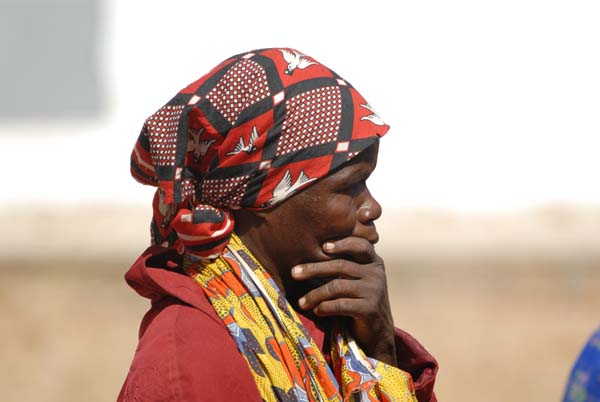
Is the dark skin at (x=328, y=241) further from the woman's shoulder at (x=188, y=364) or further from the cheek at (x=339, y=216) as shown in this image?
the woman's shoulder at (x=188, y=364)

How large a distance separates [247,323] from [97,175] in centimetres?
525

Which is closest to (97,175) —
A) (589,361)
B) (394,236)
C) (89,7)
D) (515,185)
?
(89,7)

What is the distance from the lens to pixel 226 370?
2.74 metres

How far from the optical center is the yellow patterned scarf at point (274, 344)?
9.39 ft

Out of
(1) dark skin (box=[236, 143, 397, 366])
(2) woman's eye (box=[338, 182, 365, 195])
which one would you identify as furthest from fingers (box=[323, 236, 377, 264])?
(2) woman's eye (box=[338, 182, 365, 195])

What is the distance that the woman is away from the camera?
2.89m

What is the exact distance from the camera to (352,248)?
123 inches

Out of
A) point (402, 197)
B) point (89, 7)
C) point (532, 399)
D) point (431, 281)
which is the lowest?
point (532, 399)

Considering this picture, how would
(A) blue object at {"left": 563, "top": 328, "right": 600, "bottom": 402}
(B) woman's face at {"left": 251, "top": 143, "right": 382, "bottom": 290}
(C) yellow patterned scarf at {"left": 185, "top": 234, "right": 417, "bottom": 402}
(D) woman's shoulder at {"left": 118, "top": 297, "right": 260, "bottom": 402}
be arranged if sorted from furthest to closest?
(B) woman's face at {"left": 251, "top": 143, "right": 382, "bottom": 290}
(C) yellow patterned scarf at {"left": 185, "top": 234, "right": 417, "bottom": 402}
(D) woman's shoulder at {"left": 118, "top": 297, "right": 260, "bottom": 402}
(A) blue object at {"left": 563, "top": 328, "right": 600, "bottom": 402}

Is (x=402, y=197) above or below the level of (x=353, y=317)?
below

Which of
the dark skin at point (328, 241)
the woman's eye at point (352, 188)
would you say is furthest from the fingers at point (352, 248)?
the woman's eye at point (352, 188)

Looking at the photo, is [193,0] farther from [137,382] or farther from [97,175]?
[137,382]

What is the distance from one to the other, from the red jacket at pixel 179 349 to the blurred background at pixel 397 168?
4732 millimetres

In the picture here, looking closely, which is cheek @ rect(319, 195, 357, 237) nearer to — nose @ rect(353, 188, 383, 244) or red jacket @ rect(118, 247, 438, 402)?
nose @ rect(353, 188, 383, 244)
